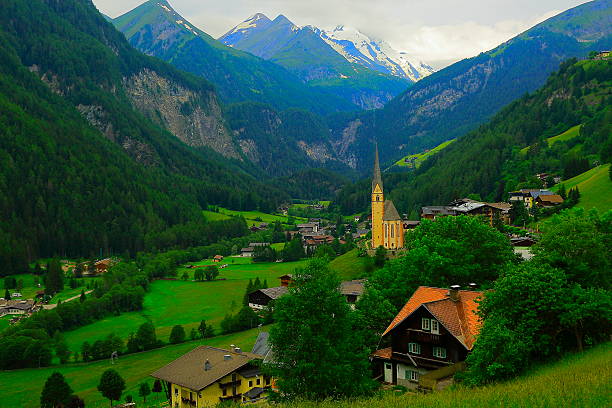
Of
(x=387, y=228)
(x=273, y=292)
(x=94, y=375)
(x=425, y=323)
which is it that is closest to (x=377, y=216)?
(x=387, y=228)

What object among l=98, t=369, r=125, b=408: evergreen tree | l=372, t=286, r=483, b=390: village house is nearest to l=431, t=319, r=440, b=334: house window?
l=372, t=286, r=483, b=390: village house

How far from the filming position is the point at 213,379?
46.7 meters

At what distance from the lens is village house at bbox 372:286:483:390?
35312 millimetres

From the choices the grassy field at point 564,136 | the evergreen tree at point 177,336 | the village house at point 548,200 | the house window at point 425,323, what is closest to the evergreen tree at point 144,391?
the evergreen tree at point 177,336

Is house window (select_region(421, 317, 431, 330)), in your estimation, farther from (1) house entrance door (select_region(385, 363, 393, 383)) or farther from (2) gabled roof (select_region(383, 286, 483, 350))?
(1) house entrance door (select_region(385, 363, 393, 383))

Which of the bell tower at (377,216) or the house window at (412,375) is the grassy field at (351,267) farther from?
the house window at (412,375)

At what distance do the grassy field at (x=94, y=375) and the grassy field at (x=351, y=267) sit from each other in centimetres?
1877

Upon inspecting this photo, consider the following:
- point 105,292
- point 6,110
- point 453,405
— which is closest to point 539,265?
point 453,405

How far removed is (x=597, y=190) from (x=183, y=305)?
7449 centimetres

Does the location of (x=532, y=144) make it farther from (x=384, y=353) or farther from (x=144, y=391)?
(x=144, y=391)

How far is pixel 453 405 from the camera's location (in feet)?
69.1

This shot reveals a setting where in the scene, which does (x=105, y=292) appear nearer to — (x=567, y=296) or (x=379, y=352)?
(x=379, y=352)

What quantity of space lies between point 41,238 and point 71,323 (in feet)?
293

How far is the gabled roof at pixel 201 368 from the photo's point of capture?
46844mm
